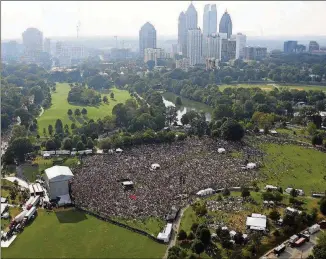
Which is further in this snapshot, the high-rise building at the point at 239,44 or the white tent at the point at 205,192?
the high-rise building at the point at 239,44

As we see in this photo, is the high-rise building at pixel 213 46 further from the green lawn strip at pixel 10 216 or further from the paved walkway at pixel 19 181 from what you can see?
the green lawn strip at pixel 10 216

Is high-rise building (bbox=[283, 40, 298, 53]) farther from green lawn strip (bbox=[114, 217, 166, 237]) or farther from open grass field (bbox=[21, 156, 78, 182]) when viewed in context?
green lawn strip (bbox=[114, 217, 166, 237])

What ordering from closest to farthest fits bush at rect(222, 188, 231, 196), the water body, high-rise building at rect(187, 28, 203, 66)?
1. bush at rect(222, 188, 231, 196)
2. the water body
3. high-rise building at rect(187, 28, 203, 66)

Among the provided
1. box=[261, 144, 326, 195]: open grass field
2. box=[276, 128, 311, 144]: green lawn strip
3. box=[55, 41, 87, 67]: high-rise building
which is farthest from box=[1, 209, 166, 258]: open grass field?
box=[55, 41, 87, 67]: high-rise building

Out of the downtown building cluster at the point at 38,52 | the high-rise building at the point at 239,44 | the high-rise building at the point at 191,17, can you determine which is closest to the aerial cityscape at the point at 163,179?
the high-rise building at the point at 239,44

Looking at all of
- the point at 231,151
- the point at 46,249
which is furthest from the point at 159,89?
the point at 46,249

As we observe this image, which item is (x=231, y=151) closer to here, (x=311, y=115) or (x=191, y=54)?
(x=311, y=115)
